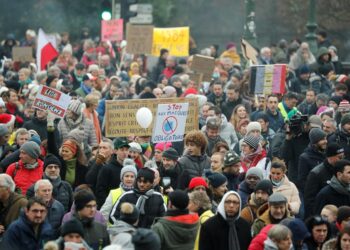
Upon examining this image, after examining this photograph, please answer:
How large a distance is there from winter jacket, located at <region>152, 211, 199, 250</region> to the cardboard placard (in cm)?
1747

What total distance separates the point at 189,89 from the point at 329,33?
17057 millimetres

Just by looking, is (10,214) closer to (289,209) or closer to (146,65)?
(289,209)

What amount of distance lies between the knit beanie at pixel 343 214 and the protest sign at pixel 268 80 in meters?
8.82

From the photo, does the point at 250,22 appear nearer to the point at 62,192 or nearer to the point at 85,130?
the point at 85,130

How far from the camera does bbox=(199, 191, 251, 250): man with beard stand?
523 inches

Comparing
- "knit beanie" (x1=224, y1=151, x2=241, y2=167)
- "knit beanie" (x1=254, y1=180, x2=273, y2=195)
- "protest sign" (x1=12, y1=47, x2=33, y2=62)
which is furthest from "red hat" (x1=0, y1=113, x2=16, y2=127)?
"protest sign" (x1=12, y1=47, x2=33, y2=62)

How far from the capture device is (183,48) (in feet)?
107

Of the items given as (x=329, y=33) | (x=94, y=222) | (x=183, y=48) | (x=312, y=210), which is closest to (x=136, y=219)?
(x=94, y=222)

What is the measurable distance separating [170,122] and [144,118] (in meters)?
0.41

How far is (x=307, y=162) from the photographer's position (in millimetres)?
16797

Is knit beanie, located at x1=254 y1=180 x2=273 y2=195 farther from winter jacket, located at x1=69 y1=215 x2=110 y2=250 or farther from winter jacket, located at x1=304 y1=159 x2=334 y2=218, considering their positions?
winter jacket, located at x1=69 y1=215 x2=110 y2=250

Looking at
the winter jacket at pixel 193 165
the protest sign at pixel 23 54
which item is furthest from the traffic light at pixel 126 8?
the winter jacket at pixel 193 165

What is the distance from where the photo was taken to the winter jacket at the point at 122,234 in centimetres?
1170

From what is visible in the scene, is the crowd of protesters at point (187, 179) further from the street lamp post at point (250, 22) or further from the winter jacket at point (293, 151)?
the street lamp post at point (250, 22)
